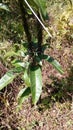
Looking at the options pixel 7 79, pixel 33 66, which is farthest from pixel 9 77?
pixel 33 66

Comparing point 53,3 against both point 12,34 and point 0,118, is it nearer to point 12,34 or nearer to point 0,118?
point 12,34

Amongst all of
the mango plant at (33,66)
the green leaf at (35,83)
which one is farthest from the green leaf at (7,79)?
the green leaf at (35,83)

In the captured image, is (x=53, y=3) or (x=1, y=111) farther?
(x=53, y=3)

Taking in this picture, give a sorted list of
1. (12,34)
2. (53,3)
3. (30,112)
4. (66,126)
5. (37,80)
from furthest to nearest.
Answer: (53,3) < (12,34) < (30,112) < (66,126) < (37,80)

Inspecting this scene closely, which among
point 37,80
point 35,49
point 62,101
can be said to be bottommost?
point 62,101

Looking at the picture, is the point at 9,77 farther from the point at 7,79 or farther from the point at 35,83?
the point at 35,83

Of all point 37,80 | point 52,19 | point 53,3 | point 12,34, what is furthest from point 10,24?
point 37,80

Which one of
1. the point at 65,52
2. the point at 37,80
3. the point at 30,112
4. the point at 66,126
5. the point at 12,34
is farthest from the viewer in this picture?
the point at 12,34

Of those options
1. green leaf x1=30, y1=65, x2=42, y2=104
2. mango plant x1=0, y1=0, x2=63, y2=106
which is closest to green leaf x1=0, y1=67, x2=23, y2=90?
mango plant x1=0, y1=0, x2=63, y2=106
